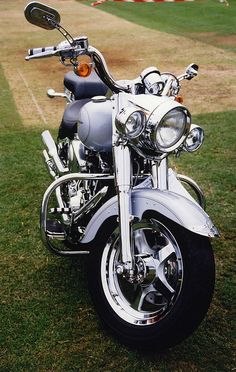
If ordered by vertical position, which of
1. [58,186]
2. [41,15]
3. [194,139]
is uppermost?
[41,15]

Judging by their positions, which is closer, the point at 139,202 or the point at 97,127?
the point at 139,202

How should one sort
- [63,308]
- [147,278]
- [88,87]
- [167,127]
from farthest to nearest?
[88,87] < [63,308] < [147,278] < [167,127]

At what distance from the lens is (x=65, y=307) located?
315cm

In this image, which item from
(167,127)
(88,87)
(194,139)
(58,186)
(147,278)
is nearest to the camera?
(167,127)

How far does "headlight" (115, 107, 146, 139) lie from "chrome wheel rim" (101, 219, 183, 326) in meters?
0.47

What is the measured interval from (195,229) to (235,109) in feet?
16.1

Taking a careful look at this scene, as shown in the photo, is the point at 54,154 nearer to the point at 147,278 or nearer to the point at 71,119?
the point at 71,119

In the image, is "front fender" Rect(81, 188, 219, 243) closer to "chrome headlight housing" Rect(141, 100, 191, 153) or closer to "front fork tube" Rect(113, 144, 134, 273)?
"front fork tube" Rect(113, 144, 134, 273)

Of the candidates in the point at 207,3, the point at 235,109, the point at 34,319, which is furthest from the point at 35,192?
the point at 207,3

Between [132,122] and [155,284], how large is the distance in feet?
2.84

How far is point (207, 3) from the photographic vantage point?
18641 millimetres

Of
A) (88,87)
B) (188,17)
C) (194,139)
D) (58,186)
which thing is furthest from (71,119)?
(188,17)

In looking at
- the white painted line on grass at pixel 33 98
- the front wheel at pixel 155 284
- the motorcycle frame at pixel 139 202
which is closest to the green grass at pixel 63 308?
the front wheel at pixel 155 284

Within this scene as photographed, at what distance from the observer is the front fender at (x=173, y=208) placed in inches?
96.0
